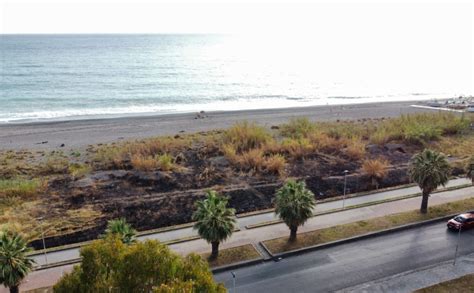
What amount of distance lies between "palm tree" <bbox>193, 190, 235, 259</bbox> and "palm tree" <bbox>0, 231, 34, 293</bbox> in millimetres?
8488

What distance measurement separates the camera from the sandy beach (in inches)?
2175

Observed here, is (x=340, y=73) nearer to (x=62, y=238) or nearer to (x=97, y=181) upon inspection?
(x=97, y=181)

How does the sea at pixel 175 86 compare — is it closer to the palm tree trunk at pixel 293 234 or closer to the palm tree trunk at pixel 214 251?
the palm tree trunk at pixel 214 251

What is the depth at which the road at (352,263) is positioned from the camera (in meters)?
Answer: 22.9

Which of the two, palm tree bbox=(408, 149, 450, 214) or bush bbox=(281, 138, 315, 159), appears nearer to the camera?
palm tree bbox=(408, 149, 450, 214)

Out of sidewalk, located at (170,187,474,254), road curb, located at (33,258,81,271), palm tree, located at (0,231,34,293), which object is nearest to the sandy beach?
road curb, located at (33,258,81,271)

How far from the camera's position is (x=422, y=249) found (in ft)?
85.8

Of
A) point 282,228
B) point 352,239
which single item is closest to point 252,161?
point 282,228

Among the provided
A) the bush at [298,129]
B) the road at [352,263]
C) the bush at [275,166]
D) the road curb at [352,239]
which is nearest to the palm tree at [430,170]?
the road curb at [352,239]

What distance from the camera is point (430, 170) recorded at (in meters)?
28.8

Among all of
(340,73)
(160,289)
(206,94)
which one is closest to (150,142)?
(160,289)

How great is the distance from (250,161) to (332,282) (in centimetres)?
1872

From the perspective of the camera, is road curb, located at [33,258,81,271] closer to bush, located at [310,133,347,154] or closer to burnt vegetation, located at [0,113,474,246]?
burnt vegetation, located at [0,113,474,246]

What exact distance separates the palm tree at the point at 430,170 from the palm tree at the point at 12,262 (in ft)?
78.7
